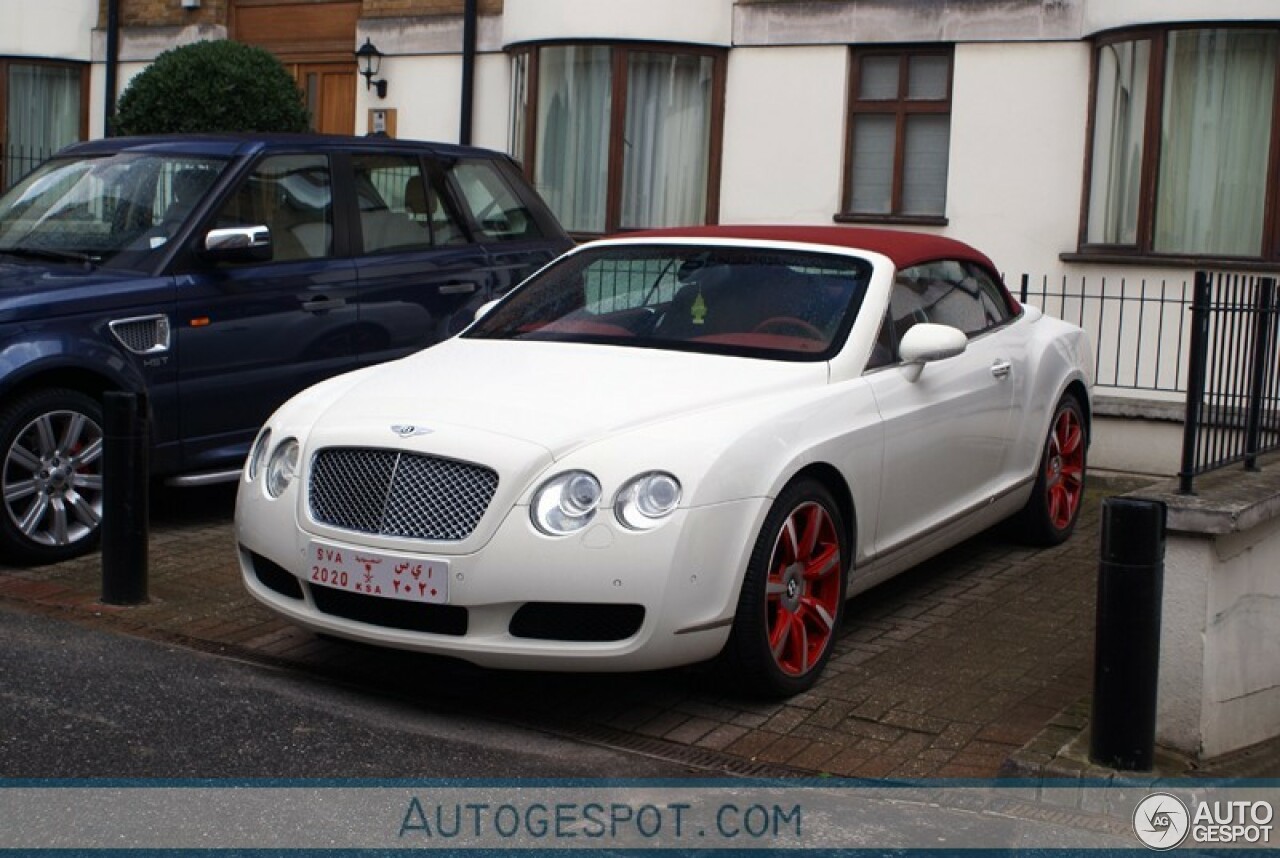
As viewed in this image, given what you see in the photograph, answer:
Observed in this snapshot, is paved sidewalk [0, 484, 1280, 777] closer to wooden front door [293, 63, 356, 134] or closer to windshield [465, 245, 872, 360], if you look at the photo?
windshield [465, 245, 872, 360]

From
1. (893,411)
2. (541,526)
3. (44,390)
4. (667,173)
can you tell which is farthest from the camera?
(667,173)

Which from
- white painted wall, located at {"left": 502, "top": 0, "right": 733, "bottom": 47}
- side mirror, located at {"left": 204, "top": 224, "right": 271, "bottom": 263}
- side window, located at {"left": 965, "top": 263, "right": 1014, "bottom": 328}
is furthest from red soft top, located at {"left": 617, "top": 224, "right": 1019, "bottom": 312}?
white painted wall, located at {"left": 502, "top": 0, "right": 733, "bottom": 47}

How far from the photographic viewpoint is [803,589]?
5934 millimetres

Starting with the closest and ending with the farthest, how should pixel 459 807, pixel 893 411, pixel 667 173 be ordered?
pixel 459 807 → pixel 893 411 → pixel 667 173

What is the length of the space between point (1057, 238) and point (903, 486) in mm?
6939

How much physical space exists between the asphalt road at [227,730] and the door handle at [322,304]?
266 cm

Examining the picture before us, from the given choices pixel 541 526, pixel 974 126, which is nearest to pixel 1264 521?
pixel 541 526

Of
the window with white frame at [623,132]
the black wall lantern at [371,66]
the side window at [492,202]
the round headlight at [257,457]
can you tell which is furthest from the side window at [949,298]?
the black wall lantern at [371,66]

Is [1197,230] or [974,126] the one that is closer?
[1197,230]

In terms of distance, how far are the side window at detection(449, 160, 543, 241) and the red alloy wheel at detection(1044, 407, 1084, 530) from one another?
3.17m

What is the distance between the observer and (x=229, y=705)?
5641mm

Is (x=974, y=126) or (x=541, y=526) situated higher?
(x=974, y=126)

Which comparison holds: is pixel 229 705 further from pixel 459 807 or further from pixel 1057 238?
pixel 1057 238

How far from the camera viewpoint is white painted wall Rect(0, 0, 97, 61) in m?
18.3
